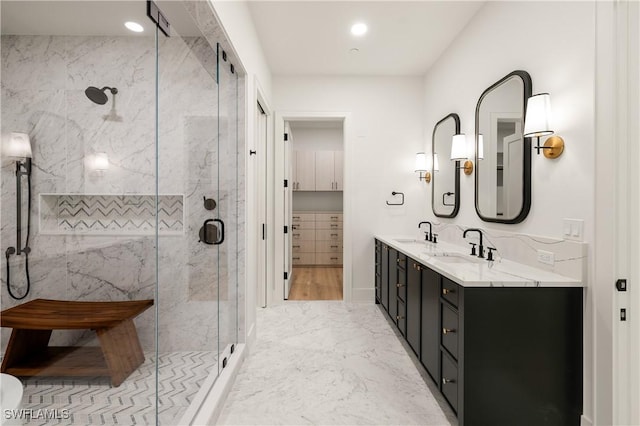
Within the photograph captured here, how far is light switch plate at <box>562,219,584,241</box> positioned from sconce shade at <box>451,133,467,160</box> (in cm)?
120

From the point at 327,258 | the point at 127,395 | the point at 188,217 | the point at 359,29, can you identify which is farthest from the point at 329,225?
the point at 127,395

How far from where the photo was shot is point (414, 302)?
2311mm

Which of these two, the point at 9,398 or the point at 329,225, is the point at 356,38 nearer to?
the point at 9,398

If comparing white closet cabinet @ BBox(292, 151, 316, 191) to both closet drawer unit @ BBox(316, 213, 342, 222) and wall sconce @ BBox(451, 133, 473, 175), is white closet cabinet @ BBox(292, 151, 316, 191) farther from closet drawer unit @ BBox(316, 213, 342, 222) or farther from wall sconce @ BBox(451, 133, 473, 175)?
wall sconce @ BBox(451, 133, 473, 175)

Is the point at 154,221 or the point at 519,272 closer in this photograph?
the point at 154,221

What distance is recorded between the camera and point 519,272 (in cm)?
176

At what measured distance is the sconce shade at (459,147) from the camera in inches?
108

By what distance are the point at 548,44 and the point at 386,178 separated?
2.14 meters

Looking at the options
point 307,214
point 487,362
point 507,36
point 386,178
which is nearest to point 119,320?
point 487,362

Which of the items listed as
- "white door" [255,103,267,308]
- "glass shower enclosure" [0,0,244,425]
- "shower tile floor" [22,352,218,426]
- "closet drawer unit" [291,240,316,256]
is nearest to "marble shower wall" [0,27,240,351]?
"glass shower enclosure" [0,0,244,425]

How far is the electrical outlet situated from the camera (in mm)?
1742

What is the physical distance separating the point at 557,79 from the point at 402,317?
1.96 metres

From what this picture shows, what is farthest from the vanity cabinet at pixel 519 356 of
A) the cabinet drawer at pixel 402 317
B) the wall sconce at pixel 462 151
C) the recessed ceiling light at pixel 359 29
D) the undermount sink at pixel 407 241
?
the recessed ceiling light at pixel 359 29

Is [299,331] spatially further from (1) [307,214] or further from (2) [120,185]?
(1) [307,214]
